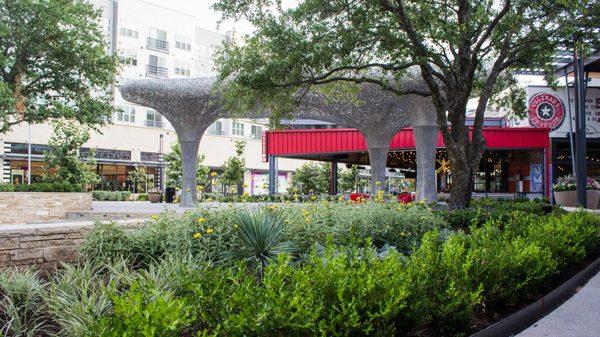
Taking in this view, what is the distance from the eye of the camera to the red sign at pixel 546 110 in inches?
1227

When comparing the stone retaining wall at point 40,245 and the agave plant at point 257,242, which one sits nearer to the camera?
the stone retaining wall at point 40,245

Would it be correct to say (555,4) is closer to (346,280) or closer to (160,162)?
(346,280)

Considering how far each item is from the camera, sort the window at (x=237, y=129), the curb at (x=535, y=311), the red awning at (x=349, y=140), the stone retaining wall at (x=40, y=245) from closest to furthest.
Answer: the curb at (x=535, y=311) → the stone retaining wall at (x=40, y=245) → the red awning at (x=349, y=140) → the window at (x=237, y=129)

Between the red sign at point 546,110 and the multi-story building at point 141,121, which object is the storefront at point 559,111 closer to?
the red sign at point 546,110

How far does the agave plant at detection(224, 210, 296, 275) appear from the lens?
5.88 meters

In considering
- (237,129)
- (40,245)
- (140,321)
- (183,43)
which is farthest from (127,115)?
(140,321)

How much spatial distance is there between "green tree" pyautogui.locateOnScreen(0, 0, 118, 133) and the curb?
20.9 meters

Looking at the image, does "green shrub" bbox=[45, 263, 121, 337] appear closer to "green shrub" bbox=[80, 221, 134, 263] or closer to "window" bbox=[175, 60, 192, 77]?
"green shrub" bbox=[80, 221, 134, 263]

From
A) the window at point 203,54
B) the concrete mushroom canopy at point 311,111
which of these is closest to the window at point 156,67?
the window at point 203,54

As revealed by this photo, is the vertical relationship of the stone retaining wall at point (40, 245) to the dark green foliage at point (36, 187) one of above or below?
below

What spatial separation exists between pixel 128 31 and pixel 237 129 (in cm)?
1717

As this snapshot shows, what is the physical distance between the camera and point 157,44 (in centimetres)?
5341

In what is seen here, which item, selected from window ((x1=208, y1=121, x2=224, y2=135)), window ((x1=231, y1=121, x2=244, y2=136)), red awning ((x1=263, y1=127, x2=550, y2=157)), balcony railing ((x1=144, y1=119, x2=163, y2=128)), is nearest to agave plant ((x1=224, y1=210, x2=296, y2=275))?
red awning ((x1=263, y1=127, x2=550, y2=157))

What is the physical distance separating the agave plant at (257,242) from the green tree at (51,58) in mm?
18079
